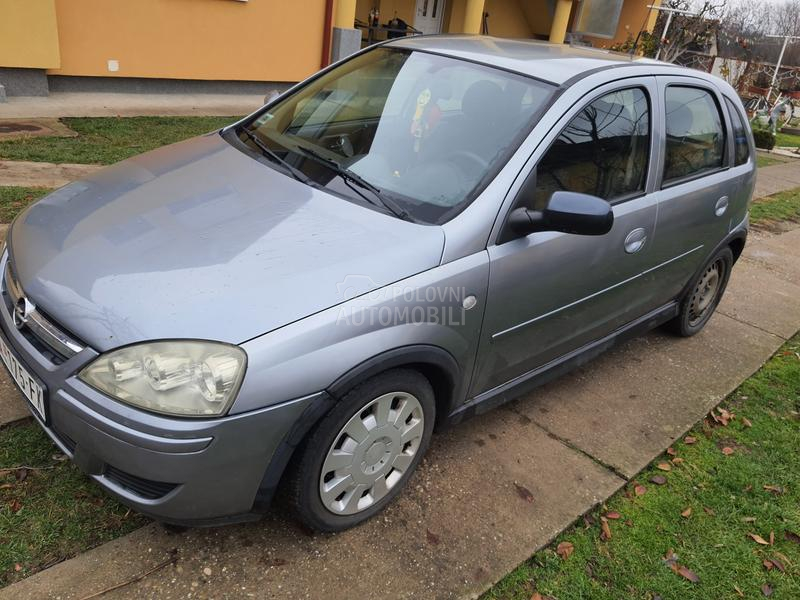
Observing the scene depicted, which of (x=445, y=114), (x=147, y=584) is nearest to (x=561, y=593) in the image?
(x=147, y=584)

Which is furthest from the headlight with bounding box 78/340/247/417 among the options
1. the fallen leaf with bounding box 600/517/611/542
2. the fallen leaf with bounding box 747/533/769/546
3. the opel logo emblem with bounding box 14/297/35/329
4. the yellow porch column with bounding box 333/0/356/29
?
the yellow porch column with bounding box 333/0/356/29

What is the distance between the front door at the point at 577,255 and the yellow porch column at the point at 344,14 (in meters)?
8.25

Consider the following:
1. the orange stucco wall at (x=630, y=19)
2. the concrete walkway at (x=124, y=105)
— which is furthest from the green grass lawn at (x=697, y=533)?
the orange stucco wall at (x=630, y=19)

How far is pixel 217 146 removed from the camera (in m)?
3.25

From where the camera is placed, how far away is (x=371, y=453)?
2461 millimetres

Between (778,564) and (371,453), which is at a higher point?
(371,453)

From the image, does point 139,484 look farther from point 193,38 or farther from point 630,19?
point 630,19

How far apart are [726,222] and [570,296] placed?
177 centimetres

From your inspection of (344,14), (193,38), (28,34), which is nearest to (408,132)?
(28,34)

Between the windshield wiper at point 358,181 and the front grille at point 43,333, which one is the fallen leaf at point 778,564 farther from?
the front grille at point 43,333

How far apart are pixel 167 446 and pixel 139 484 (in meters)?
0.24

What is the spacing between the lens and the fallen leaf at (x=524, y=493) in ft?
9.54

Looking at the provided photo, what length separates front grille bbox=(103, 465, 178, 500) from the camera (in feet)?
6.74

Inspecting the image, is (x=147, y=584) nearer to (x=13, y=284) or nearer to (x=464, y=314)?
(x=13, y=284)
